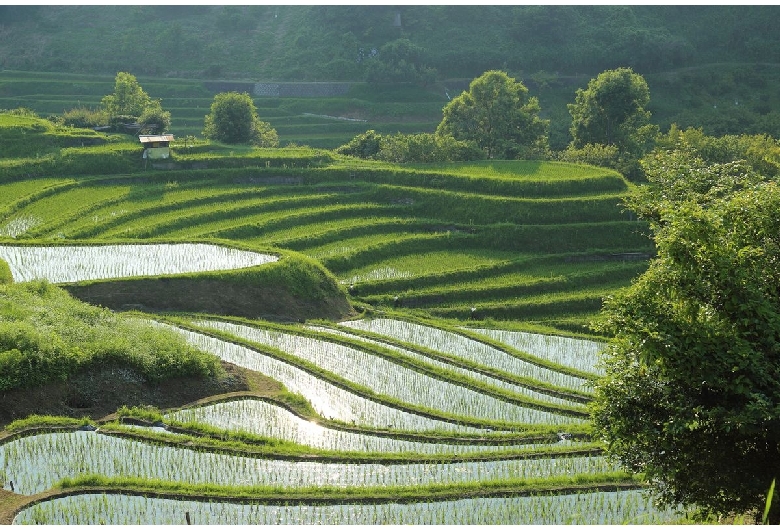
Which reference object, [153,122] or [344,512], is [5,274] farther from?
[153,122]

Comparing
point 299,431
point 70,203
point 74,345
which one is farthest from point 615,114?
point 74,345

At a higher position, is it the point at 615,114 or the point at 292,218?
the point at 615,114

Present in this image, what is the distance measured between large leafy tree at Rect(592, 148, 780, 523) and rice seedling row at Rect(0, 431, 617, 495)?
2674mm

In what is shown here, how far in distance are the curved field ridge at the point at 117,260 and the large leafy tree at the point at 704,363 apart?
57.9 feet

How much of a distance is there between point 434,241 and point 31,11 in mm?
57534

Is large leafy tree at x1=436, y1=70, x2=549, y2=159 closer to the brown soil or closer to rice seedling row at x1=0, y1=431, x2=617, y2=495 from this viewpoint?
the brown soil

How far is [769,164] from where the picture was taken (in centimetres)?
4709

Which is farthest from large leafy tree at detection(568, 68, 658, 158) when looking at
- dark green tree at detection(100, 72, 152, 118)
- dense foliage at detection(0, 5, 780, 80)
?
dense foliage at detection(0, 5, 780, 80)

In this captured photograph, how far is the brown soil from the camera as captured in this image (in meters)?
20.5

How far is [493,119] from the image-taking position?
5016 centimetres

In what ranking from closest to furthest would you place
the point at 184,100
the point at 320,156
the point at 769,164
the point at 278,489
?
1. the point at 278,489
2. the point at 320,156
3. the point at 769,164
4. the point at 184,100

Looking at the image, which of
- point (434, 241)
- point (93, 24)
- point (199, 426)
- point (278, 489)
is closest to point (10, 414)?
point (199, 426)

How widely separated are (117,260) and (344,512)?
17.6 meters

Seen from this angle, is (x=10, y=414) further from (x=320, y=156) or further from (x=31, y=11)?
(x=31, y=11)
